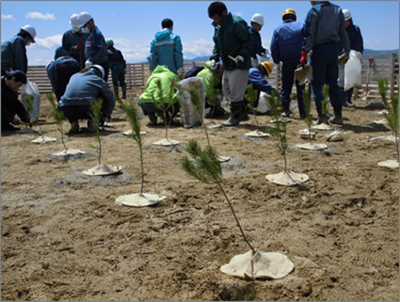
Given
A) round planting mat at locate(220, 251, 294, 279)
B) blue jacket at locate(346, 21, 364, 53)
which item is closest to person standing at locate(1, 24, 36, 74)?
blue jacket at locate(346, 21, 364, 53)

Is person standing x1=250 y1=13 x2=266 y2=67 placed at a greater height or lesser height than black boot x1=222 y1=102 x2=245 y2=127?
greater

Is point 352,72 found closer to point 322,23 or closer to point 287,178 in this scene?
point 322,23

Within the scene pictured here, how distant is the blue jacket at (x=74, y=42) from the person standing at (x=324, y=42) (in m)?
3.87

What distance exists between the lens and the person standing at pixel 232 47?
5637 millimetres

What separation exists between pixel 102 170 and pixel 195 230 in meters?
1.53

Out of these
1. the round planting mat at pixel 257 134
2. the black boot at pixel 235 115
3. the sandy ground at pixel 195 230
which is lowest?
the sandy ground at pixel 195 230

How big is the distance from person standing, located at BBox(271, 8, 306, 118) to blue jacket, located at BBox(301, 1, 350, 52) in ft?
3.45

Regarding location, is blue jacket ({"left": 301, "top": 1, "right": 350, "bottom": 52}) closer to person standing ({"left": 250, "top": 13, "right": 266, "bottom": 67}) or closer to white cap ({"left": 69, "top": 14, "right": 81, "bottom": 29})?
person standing ({"left": 250, "top": 13, "right": 266, "bottom": 67})

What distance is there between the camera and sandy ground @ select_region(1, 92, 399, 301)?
182 cm

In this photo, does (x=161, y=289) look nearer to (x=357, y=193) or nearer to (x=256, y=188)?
(x=256, y=188)

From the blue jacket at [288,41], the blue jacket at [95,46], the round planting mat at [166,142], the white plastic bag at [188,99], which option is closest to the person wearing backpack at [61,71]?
the blue jacket at [95,46]

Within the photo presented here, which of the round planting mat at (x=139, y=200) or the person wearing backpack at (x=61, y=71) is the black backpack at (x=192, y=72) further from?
the round planting mat at (x=139, y=200)

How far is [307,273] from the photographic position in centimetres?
187

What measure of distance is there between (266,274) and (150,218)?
1.01 m
